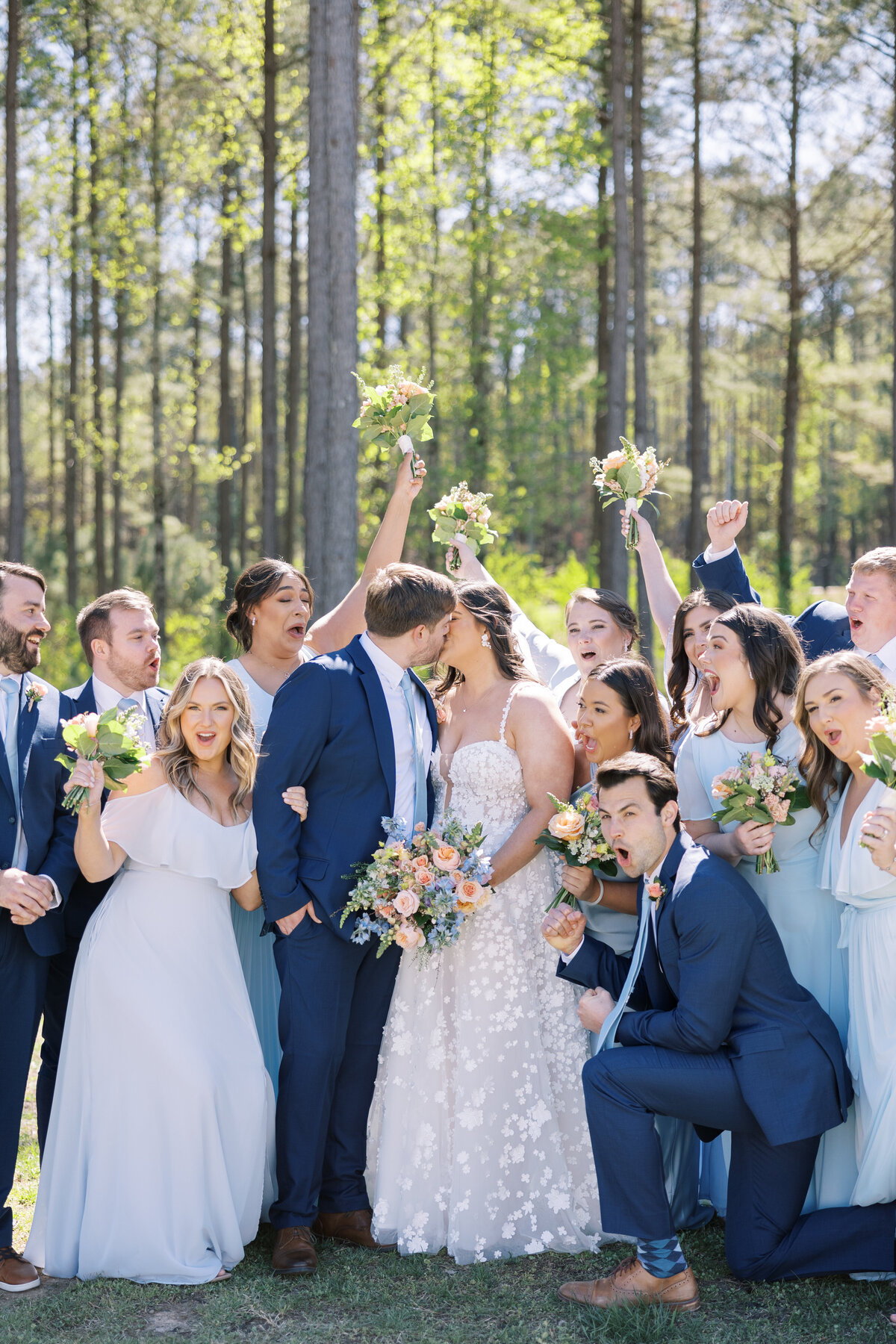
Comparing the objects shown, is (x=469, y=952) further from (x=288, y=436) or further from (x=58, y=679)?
(x=288, y=436)

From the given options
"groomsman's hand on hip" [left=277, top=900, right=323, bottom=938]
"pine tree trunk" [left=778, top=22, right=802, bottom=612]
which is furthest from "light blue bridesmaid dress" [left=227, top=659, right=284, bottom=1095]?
"pine tree trunk" [left=778, top=22, right=802, bottom=612]

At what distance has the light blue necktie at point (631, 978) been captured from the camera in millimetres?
4133

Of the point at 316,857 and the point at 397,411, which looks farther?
the point at 397,411

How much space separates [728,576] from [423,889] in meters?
2.45

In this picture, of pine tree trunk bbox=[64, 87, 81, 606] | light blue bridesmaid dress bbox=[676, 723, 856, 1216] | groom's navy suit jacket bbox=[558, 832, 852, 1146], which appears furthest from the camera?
pine tree trunk bbox=[64, 87, 81, 606]

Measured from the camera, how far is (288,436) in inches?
841

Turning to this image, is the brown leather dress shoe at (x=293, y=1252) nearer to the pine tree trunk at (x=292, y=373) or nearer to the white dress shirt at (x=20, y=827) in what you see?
the white dress shirt at (x=20, y=827)

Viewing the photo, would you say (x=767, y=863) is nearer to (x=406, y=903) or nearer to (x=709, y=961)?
(x=709, y=961)

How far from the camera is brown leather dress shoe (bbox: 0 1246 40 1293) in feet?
13.3

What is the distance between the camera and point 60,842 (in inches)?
174

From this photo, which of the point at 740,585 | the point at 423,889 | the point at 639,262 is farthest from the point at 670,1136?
the point at 639,262

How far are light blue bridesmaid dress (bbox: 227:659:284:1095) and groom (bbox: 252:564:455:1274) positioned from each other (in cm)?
49

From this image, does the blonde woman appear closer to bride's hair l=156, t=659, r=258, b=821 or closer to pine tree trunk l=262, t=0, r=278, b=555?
bride's hair l=156, t=659, r=258, b=821

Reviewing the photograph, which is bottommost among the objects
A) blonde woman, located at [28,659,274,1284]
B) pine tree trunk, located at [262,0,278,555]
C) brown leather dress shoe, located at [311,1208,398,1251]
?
brown leather dress shoe, located at [311,1208,398,1251]
